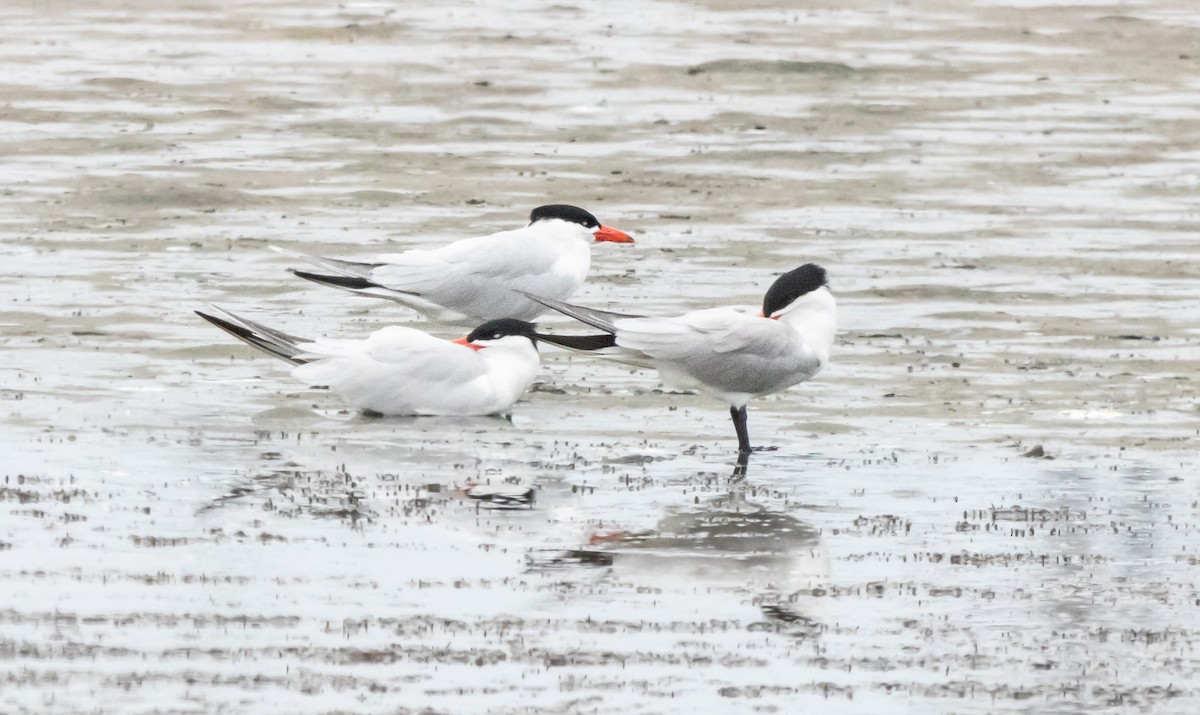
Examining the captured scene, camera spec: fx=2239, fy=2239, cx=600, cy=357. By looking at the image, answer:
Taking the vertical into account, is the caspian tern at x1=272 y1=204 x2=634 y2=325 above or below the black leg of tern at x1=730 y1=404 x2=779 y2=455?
above

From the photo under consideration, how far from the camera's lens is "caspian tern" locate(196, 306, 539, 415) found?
1076cm

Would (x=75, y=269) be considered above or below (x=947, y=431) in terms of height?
above

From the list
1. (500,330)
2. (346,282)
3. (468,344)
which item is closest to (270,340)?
(468,344)

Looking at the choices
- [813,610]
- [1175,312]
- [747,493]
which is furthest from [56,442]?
[1175,312]

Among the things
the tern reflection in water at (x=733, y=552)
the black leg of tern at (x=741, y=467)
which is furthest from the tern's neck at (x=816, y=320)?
the tern reflection in water at (x=733, y=552)

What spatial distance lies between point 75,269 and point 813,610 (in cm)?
805

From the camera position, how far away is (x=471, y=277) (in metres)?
12.5

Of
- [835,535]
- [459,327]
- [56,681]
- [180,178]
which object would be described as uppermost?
[180,178]

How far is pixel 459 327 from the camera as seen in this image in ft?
43.5

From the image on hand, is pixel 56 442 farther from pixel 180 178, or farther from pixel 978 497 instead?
pixel 180 178

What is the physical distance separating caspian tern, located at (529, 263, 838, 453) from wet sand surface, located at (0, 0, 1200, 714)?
30 cm

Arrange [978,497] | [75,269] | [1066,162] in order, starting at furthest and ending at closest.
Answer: [1066,162], [75,269], [978,497]

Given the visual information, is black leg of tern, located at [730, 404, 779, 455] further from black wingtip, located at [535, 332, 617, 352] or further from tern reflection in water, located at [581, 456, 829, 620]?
tern reflection in water, located at [581, 456, 829, 620]

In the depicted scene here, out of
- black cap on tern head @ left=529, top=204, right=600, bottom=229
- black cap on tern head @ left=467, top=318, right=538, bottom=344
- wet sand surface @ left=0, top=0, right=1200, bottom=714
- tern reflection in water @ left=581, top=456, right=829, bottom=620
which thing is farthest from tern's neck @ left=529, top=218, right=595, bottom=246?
tern reflection in water @ left=581, top=456, right=829, bottom=620
